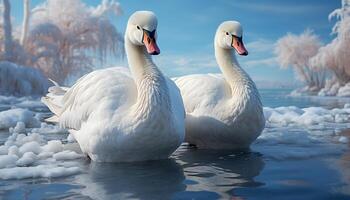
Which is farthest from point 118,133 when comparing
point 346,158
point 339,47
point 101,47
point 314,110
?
point 339,47

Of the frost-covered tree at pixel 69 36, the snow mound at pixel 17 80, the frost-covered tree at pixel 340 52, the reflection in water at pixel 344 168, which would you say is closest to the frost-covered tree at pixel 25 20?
the frost-covered tree at pixel 69 36

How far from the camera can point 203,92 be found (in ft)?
14.5

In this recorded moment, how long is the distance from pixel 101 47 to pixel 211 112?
28571 millimetres

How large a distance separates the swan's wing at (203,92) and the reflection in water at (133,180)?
1.02 m

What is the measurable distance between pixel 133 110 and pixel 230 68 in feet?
5.44

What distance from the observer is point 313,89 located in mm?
39781

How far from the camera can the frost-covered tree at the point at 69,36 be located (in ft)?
98.5

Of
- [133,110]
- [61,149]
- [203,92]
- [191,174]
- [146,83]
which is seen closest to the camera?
[191,174]

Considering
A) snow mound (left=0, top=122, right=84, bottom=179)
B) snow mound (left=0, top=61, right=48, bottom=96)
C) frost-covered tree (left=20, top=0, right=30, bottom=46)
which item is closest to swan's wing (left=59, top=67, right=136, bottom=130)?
snow mound (left=0, top=122, right=84, bottom=179)

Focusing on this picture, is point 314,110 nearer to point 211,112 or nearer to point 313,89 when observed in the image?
point 211,112

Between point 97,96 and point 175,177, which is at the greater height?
point 97,96

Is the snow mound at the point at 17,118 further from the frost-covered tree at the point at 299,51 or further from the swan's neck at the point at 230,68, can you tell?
the frost-covered tree at the point at 299,51

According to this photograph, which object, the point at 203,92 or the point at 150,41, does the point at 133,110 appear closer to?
the point at 150,41

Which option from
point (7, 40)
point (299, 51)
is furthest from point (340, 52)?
point (7, 40)
